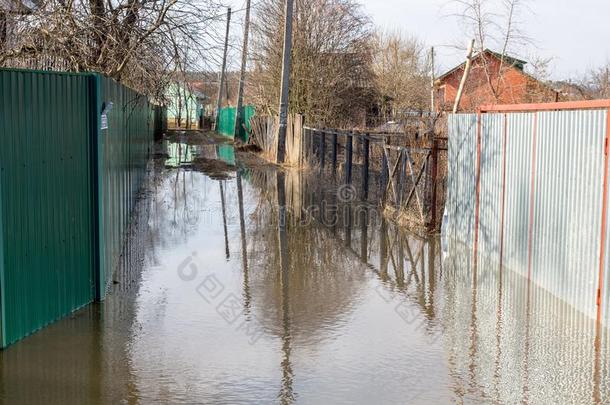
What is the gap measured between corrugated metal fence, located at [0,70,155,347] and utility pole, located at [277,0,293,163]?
16.5 m

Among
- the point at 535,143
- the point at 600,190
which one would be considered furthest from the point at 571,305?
the point at 535,143

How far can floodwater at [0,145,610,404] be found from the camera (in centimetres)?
539

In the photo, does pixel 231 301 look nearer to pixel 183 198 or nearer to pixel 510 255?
pixel 510 255

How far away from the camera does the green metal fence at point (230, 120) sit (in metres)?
38.8

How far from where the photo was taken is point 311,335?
6730 mm

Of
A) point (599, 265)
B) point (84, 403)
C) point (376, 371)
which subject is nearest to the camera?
point (84, 403)

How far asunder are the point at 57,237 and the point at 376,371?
3.10m

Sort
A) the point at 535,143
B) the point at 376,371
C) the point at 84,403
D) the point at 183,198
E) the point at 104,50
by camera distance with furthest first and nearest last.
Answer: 1. the point at 183,198
2. the point at 104,50
3. the point at 535,143
4. the point at 376,371
5. the point at 84,403

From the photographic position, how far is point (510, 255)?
9.14m

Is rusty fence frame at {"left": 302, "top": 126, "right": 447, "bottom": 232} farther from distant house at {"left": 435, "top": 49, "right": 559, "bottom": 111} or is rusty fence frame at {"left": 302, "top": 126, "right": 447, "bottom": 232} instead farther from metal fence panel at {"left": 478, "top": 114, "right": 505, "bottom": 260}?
distant house at {"left": 435, "top": 49, "right": 559, "bottom": 111}

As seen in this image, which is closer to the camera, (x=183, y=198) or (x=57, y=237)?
(x=57, y=237)

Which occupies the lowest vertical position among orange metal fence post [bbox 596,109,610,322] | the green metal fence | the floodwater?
the floodwater

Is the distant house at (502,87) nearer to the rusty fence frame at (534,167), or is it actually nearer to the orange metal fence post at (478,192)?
the orange metal fence post at (478,192)

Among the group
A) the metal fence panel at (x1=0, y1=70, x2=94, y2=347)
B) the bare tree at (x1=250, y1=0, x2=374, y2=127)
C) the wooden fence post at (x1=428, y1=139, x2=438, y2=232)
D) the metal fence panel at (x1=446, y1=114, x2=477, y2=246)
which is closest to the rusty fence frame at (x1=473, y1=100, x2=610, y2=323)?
the metal fence panel at (x1=446, y1=114, x2=477, y2=246)
